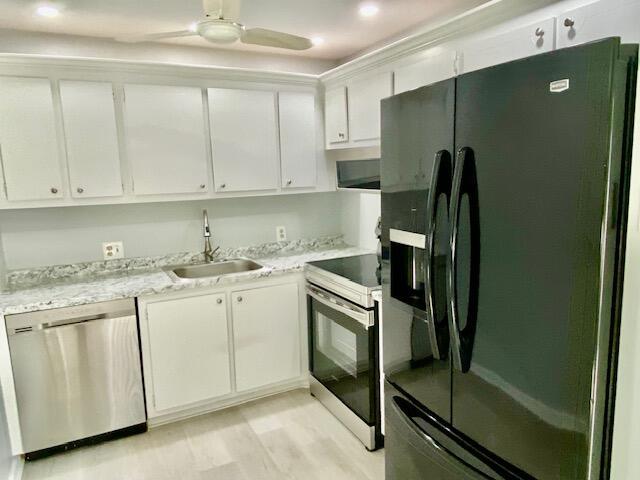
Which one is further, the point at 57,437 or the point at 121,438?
the point at 121,438

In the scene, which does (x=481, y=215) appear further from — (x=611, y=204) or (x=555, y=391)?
(x=555, y=391)

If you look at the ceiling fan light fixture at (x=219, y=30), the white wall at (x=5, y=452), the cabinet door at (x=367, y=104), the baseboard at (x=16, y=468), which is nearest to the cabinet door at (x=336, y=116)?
the cabinet door at (x=367, y=104)

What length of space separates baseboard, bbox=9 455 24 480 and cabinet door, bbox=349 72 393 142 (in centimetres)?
270

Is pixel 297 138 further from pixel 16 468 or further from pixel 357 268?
pixel 16 468

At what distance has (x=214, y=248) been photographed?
3.41 metres

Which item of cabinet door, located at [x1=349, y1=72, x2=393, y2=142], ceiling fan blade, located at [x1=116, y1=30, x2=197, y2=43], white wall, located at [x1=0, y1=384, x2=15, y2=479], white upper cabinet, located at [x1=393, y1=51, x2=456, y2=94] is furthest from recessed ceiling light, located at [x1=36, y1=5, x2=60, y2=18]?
white wall, located at [x1=0, y1=384, x2=15, y2=479]

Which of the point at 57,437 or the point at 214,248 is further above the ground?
the point at 214,248

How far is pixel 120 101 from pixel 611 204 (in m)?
2.69

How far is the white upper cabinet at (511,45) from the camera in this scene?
65.7 inches

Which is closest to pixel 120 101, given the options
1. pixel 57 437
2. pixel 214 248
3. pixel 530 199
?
pixel 214 248

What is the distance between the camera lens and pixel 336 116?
3184 millimetres

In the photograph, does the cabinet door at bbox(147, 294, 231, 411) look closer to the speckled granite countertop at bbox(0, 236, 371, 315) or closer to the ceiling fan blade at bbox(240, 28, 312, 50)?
the speckled granite countertop at bbox(0, 236, 371, 315)

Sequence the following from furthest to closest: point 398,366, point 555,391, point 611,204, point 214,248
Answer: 1. point 214,248
2. point 398,366
3. point 555,391
4. point 611,204

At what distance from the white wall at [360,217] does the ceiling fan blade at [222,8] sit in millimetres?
1749
